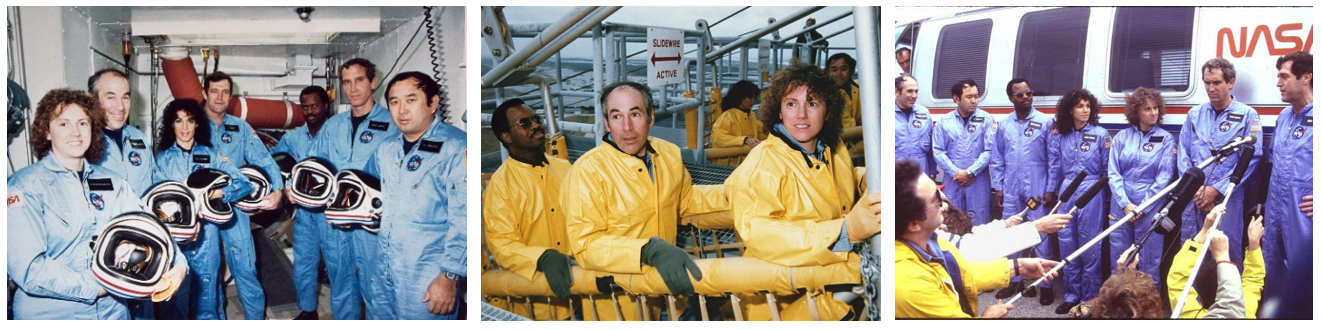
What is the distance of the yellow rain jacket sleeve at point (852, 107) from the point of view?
157 inches

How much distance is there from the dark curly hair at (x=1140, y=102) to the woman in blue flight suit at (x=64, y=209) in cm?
343

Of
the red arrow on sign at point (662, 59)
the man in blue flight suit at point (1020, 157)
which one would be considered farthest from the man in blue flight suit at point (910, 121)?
the red arrow on sign at point (662, 59)

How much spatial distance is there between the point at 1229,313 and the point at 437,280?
9.38ft

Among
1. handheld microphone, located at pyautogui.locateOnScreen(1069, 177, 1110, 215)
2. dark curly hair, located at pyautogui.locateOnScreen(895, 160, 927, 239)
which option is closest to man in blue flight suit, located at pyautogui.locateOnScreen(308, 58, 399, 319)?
dark curly hair, located at pyautogui.locateOnScreen(895, 160, 927, 239)

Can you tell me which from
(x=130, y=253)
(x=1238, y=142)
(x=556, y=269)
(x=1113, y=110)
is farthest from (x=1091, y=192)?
(x=130, y=253)

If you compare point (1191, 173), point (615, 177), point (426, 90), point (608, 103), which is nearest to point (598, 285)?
point (615, 177)

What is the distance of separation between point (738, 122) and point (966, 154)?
0.84 m

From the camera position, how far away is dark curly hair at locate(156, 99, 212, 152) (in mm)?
4047

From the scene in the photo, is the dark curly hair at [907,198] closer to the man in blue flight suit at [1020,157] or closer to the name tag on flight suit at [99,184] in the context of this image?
the man in blue flight suit at [1020,157]

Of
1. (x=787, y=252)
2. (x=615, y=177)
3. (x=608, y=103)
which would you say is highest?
(x=608, y=103)

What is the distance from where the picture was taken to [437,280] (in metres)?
4.07

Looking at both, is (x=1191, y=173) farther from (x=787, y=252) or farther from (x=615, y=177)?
(x=615, y=177)

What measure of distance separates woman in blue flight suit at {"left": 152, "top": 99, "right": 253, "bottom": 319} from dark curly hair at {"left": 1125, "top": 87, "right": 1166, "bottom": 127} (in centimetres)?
316

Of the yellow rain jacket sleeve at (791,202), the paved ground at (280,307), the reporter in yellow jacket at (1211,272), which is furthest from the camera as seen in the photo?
the paved ground at (280,307)
